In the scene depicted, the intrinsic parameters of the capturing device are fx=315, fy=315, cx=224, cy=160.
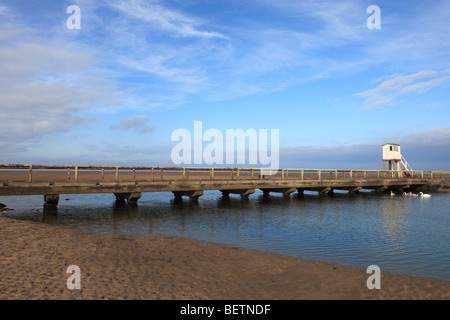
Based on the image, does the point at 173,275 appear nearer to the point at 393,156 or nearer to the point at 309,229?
the point at 309,229

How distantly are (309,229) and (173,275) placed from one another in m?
9.41

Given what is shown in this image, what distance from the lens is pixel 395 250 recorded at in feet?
36.4

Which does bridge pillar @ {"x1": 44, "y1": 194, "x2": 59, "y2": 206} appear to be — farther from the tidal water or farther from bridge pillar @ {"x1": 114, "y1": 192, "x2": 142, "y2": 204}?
bridge pillar @ {"x1": 114, "y1": 192, "x2": 142, "y2": 204}

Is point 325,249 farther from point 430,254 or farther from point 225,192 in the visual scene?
point 225,192

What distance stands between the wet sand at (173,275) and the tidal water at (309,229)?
6.20 feet

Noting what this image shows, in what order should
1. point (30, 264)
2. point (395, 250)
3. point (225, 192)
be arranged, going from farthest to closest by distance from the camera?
point (225, 192) < point (395, 250) < point (30, 264)

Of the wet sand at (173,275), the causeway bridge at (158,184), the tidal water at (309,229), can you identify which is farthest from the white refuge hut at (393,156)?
the wet sand at (173,275)

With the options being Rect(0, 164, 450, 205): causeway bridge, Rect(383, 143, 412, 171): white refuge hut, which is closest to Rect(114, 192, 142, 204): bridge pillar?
Rect(0, 164, 450, 205): causeway bridge

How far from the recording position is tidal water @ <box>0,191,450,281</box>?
33.5 feet

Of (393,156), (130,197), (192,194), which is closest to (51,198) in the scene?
(130,197)

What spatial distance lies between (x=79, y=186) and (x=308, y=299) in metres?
17.9

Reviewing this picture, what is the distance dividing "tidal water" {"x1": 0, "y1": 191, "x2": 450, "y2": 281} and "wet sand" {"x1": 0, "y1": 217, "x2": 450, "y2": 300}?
6.20 ft

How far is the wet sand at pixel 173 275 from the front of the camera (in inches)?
237
